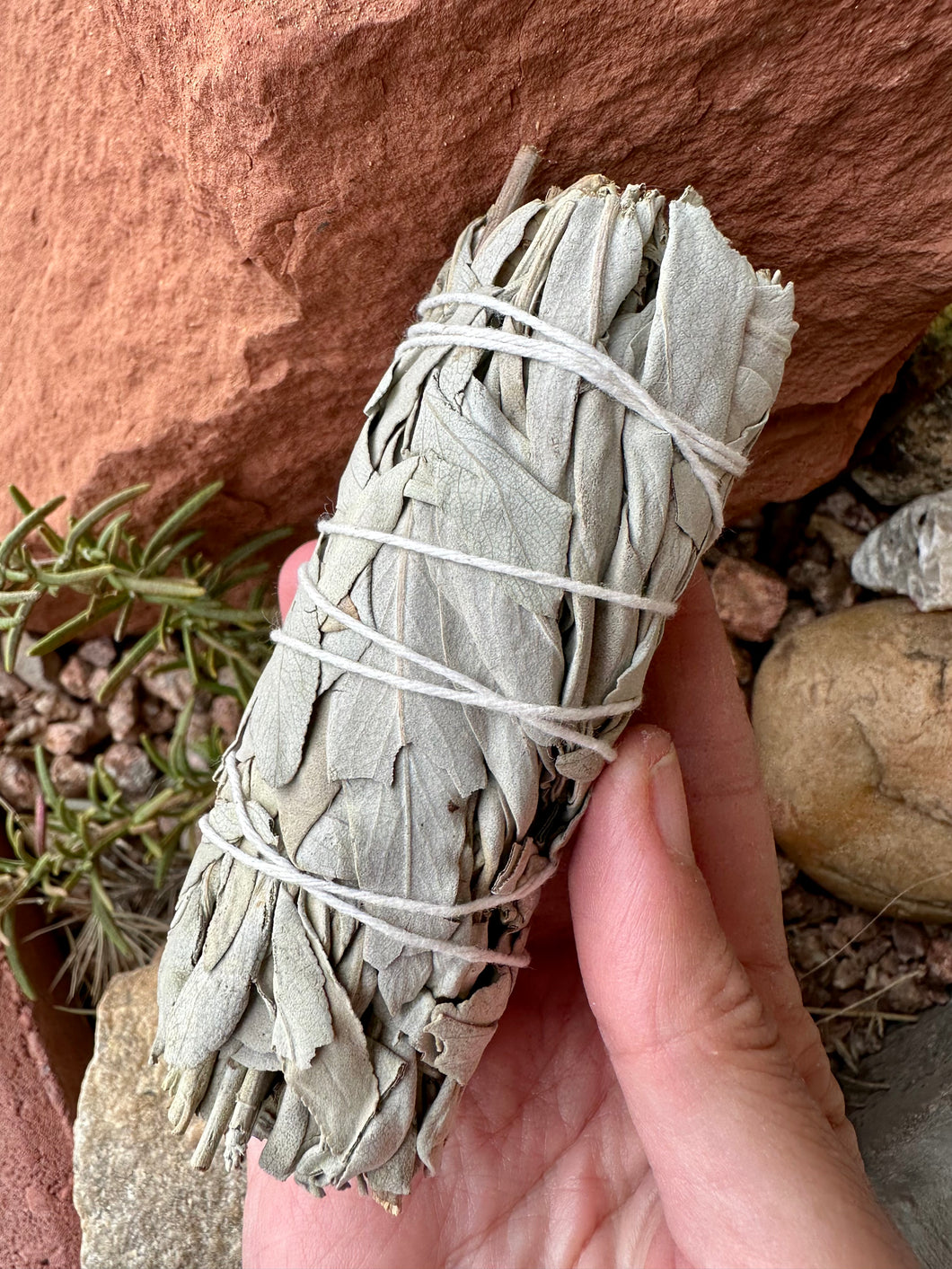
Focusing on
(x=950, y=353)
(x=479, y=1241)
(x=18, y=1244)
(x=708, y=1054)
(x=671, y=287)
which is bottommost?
(x=18, y=1244)

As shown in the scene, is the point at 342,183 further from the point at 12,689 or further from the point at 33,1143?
the point at 33,1143

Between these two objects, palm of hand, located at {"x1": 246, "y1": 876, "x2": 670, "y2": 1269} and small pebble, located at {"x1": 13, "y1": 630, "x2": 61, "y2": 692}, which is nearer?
palm of hand, located at {"x1": 246, "y1": 876, "x2": 670, "y2": 1269}

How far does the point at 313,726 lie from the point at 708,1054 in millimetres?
442

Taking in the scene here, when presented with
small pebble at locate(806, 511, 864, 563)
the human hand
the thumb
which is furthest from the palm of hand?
small pebble at locate(806, 511, 864, 563)

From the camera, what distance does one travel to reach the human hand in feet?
2.62

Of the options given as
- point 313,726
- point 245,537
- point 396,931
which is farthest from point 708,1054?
point 245,537

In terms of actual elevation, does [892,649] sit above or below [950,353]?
below

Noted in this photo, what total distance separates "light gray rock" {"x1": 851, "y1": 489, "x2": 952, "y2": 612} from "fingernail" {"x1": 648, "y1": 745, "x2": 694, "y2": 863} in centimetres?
52

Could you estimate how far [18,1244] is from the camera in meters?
1.36

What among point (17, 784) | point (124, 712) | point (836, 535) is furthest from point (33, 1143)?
point (836, 535)

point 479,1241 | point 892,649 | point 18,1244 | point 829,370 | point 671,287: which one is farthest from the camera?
point 18,1244

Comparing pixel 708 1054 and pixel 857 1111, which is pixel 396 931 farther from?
pixel 857 1111

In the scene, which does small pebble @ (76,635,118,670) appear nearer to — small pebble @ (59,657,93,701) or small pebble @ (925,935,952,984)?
small pebble @ (59,657,93,701)

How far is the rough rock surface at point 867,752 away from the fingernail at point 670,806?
474mm
